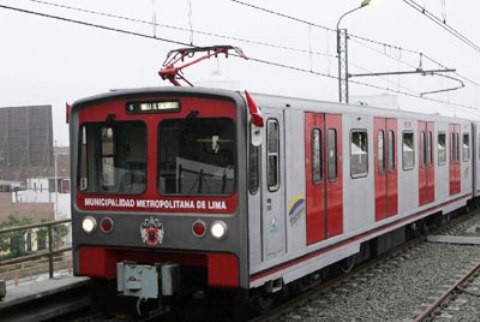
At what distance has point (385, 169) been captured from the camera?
11.9 m

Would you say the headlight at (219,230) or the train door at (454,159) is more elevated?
the train door at (454,159)

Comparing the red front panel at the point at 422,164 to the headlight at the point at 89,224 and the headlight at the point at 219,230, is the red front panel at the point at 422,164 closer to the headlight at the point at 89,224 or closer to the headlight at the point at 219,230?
the headlight at the point at 219,230

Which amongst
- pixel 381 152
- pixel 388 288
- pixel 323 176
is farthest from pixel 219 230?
pixel 381 152

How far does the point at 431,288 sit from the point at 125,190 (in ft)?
16.5

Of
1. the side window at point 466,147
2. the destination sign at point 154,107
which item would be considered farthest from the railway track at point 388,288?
the side window at point 466,147

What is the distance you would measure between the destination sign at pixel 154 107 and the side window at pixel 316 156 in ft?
7.18

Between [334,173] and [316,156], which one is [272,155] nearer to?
[316,156]

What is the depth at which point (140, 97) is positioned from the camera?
25.9 feet

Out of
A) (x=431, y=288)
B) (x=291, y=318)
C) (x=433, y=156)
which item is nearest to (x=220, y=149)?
(x=291, y=318)

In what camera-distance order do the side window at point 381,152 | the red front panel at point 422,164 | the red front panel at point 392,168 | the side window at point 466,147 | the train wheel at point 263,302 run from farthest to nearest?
the side window at point 466,147
the red front panel at point 422,164
the red front panel at point 392,168
the side window at point 381,152
the train wheel at point 263,302

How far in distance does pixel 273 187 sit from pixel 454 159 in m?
10.6

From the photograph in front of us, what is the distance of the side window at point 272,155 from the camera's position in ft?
25.9

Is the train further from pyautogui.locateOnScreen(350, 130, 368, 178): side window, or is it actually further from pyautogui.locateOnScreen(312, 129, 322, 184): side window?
pyautogui.locateOnScreen(350, 130, 368, 178): side window

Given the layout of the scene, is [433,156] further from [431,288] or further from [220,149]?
[220,149]
